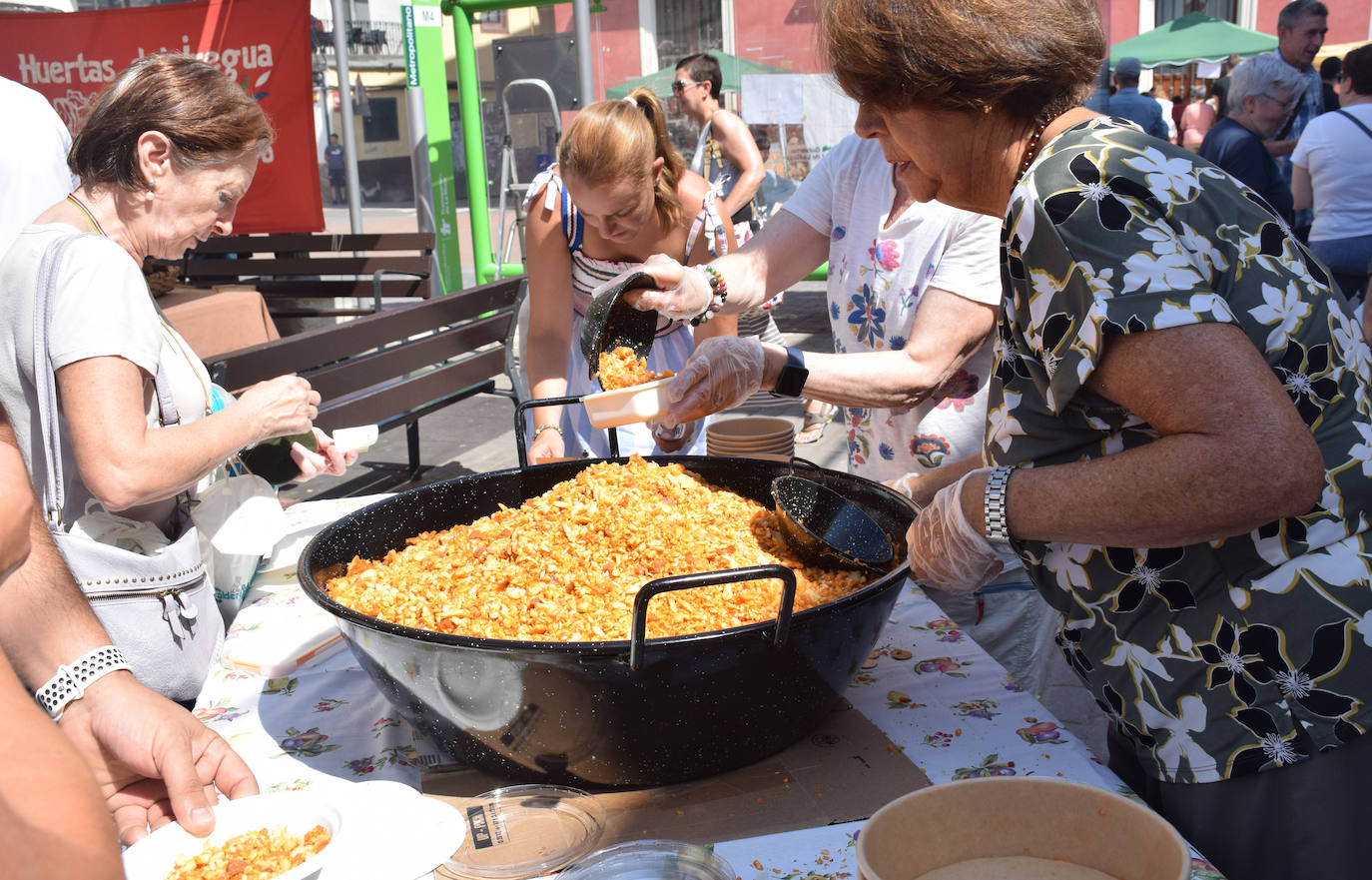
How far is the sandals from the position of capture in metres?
5.68

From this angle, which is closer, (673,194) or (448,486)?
(448,486)

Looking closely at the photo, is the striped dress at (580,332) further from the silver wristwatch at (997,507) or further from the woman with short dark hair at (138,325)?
the silver wristwatch at (997,507)

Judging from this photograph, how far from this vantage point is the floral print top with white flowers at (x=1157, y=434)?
3.47ft

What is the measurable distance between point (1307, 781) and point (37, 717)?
47.3 inches

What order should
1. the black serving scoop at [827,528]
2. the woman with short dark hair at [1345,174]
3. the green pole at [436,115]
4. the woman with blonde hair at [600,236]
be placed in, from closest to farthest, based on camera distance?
the black serving scoop at [827,528]
the woman with blonde hair at [600,236]
the woman with short dark hair at [1345,174]
the green pole at [436,115]

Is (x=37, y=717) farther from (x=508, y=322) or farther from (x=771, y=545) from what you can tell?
(x=508, y=322)

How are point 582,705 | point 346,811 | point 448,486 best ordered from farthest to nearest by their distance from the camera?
point 448,486 → point 582,705 → point 346,811

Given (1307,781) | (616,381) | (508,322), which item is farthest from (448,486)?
(508,322)

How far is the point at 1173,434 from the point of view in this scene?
102 centimetres

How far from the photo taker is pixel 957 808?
875 mm

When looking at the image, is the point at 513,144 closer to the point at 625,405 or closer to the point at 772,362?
the point at 772,362

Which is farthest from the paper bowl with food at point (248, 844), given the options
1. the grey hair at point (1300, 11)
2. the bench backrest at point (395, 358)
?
the grey hair at point (1300, 11)

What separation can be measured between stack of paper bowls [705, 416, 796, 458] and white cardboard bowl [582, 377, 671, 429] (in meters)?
0.55

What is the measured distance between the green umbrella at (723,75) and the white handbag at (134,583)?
5651 millimetres
